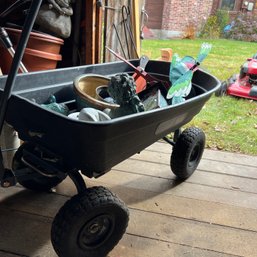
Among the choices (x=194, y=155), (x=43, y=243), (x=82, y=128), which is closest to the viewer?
(x=82, y=128)

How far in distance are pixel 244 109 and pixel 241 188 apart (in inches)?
56.2

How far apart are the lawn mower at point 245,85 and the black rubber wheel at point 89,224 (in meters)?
2.36

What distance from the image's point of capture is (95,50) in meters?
2.31

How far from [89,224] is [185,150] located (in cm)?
72

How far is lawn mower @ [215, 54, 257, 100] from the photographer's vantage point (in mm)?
3281

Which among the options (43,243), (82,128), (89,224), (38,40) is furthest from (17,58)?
(38,40)

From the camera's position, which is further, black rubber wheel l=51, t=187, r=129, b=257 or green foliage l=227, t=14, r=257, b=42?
green foliage l=227, t=14, r=257, b=42

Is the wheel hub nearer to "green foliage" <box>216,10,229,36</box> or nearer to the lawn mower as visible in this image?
the lawn mower

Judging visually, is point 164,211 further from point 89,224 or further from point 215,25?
point 215,25

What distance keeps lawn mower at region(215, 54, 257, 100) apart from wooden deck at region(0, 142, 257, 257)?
1413 millimetres

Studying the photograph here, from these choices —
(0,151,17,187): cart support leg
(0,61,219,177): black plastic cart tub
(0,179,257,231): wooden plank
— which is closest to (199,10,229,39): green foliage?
(0,179,257,231): wooden plank

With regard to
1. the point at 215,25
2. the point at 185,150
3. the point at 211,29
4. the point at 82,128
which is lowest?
the point at 211,29

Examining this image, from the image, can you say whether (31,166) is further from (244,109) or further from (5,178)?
(244,109)

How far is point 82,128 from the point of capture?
2.97ft
